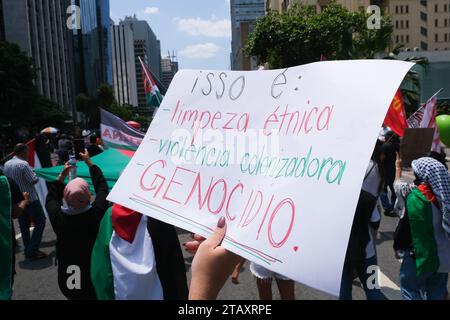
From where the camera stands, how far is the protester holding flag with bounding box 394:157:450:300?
9.22ft

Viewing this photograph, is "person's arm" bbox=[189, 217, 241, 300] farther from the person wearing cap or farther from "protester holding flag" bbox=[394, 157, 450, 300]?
"protester holding flag" bbox=[394, 157, 450, 300]

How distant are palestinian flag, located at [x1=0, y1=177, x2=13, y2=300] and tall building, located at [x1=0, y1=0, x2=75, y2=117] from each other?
52.6 m

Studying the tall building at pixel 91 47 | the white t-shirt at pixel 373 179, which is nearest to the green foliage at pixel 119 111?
the tall building at pixel 91 47

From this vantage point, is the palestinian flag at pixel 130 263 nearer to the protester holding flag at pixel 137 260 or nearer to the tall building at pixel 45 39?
the protester holding flag at pixel 137 260

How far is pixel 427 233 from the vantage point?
289 cm

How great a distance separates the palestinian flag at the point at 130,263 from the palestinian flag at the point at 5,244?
Answer: 107cm

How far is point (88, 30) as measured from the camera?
94.4 metres

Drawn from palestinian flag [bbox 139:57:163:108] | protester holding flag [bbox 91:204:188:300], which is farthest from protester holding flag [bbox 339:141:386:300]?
palestinian flag [bbox 139:57:163:108]

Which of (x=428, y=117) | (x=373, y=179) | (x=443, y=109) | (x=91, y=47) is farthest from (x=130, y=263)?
(x=91, y=47)

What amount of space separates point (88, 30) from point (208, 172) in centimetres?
10238

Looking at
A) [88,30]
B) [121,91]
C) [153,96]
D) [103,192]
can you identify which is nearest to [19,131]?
[153,96]
